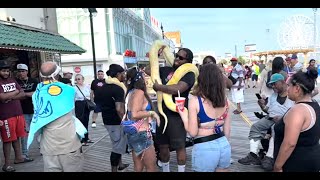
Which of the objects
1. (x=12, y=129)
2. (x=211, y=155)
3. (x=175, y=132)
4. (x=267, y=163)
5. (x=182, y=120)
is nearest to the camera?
(x=211, y=155)

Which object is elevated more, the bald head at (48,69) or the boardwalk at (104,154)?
the bald head at (48,69)

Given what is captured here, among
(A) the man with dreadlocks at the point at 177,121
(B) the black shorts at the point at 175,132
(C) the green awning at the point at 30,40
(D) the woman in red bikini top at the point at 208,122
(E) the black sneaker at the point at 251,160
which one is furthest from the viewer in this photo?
(C) the green awning at the point at 30,40

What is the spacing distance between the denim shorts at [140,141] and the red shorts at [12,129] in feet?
8.90

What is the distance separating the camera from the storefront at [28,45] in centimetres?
886

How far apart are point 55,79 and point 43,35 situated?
8.61m

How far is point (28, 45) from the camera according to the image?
9375mm

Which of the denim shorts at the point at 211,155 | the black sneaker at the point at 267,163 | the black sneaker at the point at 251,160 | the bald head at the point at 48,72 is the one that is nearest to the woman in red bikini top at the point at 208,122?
the denim shorts at the point at 211,155

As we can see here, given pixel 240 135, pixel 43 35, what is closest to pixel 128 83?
pixel 240 135

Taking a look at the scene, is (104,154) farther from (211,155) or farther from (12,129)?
(211,155)

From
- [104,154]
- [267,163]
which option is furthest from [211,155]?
[104,154]

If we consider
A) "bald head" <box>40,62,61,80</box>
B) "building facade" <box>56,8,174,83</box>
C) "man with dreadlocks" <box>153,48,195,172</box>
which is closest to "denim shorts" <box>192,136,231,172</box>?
"man with dreadlocks" <box>153,48,195,172</box>

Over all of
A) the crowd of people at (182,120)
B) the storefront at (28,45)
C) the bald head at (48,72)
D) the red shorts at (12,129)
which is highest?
the storefront at (28,45)

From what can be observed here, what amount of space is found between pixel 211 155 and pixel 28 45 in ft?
25.1

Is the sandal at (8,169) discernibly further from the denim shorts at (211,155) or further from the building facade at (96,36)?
the building facade at (96,36)
